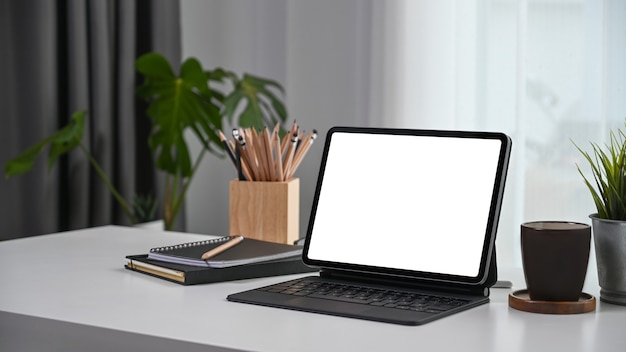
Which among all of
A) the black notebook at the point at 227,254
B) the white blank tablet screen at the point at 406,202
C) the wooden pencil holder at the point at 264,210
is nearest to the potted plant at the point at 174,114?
the wooden pencil holder at the point at 264,210

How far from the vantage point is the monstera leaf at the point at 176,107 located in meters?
2.47

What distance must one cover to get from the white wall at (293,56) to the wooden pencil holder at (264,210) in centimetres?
127

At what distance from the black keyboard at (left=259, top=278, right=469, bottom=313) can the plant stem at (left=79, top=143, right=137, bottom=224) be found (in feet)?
5.20

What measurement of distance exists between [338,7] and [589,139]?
2.94 feet

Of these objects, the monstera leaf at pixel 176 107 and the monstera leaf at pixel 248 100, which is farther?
Result: the monstera leaf at pixel 248 100

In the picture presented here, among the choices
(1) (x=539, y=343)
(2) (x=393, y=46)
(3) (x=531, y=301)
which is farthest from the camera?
(2) (x=393, y=46)

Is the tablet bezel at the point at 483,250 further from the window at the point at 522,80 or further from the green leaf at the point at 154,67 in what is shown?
the green leaf at the point at 154,67

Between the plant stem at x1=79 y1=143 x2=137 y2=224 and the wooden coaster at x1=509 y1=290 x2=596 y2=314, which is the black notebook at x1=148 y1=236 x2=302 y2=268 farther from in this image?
the plant stem at x1=79 y1=143 x2=137 y2=224

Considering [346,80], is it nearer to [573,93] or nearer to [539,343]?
[573,93]

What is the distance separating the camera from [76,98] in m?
2.59

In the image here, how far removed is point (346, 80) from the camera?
2695 mm

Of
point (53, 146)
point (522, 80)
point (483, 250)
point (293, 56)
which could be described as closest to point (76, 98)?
point (53, 146)

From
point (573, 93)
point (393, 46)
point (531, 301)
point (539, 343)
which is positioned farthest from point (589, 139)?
point (539, 343)

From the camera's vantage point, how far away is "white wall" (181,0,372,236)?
268 centimetres
